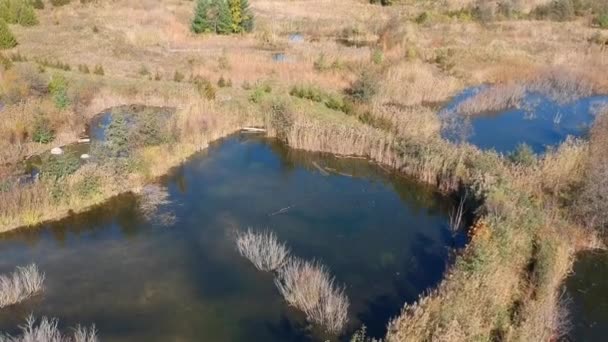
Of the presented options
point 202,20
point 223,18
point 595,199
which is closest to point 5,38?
point 202,20

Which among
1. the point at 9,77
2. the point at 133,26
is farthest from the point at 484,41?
the point at 9,77

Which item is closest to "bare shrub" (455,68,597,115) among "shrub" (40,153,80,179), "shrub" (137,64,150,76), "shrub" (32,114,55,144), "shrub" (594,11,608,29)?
"shrub" (137,64,150,76)

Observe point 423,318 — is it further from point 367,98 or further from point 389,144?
point 367,98

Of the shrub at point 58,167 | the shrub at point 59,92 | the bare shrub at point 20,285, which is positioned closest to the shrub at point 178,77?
the shrub at point 59,92

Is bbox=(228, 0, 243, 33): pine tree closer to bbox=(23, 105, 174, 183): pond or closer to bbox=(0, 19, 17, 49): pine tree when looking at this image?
bbox=(0, 19, 17, 49): pine tree

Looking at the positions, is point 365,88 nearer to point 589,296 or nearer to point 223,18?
point 589,296
